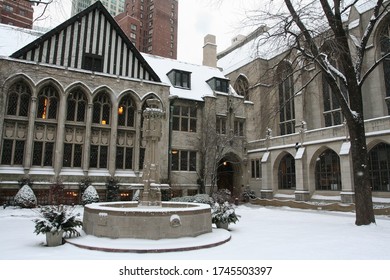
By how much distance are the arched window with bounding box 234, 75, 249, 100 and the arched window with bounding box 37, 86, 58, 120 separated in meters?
23.7

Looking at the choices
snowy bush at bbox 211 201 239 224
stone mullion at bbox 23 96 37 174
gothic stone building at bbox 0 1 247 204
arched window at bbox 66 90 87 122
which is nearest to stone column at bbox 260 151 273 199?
gothic stone building at bbox 0 1 247 204

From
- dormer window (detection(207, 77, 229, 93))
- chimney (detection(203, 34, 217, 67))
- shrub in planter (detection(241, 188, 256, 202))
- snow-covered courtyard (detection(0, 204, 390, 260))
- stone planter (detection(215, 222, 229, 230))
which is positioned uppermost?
chimney (detection(203, 34, 217, 67))

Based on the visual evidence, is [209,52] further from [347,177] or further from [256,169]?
[347,177]

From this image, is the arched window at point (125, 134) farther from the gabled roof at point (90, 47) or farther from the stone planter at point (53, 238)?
the stone planter at point (53, 238)

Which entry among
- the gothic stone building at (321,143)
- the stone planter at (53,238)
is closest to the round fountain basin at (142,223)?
the stone planter at (53,238)

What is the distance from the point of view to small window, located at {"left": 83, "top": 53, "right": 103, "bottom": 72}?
23.3m

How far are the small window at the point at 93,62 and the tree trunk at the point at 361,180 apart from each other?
60.1 ft

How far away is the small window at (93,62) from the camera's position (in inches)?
918

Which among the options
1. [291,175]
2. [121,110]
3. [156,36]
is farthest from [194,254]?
[156,36]

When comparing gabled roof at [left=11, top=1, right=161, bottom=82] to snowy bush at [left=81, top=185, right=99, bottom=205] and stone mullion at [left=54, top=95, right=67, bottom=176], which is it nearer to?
stone mullion at [left=54, top=95, right=67, bottom=176]

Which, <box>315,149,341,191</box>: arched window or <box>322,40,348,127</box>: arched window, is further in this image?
<box>322,40,348,127</box>: arched window

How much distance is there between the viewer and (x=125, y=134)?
24.5 meters

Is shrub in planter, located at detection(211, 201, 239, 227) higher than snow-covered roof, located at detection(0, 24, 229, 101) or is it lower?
lower

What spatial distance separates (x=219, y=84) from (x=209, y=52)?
11404mm
